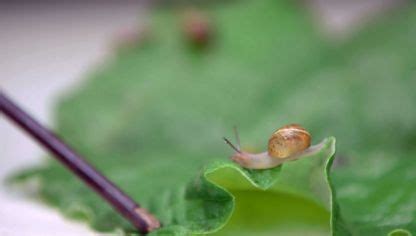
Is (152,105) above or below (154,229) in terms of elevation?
above

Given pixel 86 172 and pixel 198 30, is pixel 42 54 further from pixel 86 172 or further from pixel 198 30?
pixel 86 172

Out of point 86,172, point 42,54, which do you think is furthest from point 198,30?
point 86,172

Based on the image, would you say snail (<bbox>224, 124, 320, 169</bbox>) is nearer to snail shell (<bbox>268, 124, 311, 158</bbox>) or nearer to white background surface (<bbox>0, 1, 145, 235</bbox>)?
snail shell (<bbox>268, 124, 311, 158</bbox>)

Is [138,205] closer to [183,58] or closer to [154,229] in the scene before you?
[154,229]

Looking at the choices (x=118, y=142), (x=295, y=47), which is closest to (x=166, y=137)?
(x=118, y=142)

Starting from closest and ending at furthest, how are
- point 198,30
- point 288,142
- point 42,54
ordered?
1. point 288,142
2. point 198,30
3. point 42,54

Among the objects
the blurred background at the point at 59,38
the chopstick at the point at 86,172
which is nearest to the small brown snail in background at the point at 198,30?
the blurred background at the point at 59,38

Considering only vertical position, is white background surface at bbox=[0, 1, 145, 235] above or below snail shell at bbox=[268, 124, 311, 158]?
above

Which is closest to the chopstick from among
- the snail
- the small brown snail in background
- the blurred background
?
the snail
